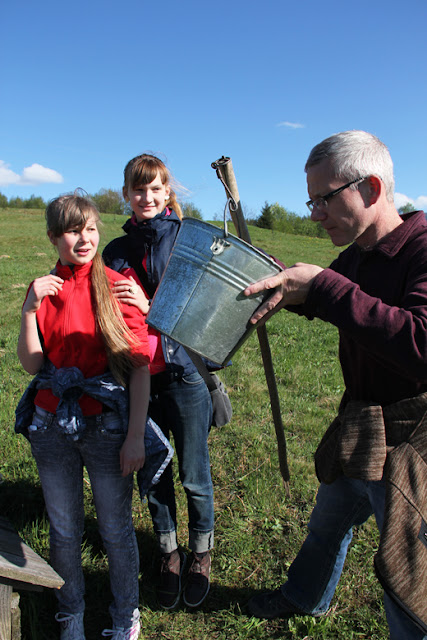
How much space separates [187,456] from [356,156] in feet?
5.53

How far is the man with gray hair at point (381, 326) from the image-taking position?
1478 millimetres

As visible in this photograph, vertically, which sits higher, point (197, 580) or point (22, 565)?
point (22, 565)

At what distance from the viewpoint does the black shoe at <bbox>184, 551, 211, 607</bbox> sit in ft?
8.41

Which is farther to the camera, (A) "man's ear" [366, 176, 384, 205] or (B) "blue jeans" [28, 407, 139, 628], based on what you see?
(B) "blue jeans" [28, 407, 139, 628]

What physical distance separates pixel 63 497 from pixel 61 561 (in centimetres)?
31

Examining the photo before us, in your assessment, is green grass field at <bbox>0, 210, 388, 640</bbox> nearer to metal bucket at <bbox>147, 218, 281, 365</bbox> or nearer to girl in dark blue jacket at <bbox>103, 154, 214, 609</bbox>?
girl in dark blue jacket at <bbox>103, 154, 214, 609</bbox>

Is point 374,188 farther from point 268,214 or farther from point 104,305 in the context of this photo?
point 268,214

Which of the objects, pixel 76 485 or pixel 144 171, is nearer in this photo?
pixel 76 485

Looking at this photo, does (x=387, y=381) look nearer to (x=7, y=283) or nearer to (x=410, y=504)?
(x=410, y=504)

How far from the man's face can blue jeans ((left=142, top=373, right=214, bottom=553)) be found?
109cm

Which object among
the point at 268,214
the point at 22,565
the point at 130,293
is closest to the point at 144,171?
the point at 130,293

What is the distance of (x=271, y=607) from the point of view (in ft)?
8.08

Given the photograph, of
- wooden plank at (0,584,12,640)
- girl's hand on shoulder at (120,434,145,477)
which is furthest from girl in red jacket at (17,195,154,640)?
wooden plank at (0,584,12,640)

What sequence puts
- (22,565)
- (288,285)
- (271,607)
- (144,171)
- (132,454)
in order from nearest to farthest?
(288,285) → (22,565) → (132,454) → (144,171) → (271,607)
